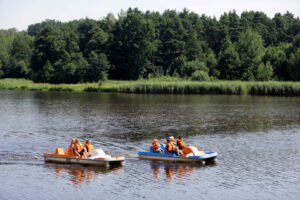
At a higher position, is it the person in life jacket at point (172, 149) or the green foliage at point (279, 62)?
the green foliage at point (279, 62)

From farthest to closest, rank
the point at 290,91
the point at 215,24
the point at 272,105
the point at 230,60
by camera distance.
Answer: the point at 215,24 < the point at 230,60 < the point at 290,91 < the point at 272,105

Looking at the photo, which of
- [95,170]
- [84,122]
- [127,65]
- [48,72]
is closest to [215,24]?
[127,65]

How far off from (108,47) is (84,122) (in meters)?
72.2

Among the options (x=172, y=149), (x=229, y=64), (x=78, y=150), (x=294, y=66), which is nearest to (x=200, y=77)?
(x=229, y=64)

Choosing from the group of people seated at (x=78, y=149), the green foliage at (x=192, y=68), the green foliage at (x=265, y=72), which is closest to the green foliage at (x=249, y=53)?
the green foliage at (x=265, y=72)

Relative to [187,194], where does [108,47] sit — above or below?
above

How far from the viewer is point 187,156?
25.7m

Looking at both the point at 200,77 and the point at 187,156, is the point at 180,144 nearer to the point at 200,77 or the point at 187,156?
the point at 187,156

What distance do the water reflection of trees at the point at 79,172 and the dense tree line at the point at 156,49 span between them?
6876cm

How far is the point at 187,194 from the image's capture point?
64.9 feet

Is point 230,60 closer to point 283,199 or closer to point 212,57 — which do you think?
point 212,57

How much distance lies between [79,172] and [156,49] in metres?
89.2

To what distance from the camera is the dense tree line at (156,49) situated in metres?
94.9

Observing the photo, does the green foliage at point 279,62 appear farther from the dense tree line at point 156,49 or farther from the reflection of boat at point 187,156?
the reflection of boat at point 187,156
